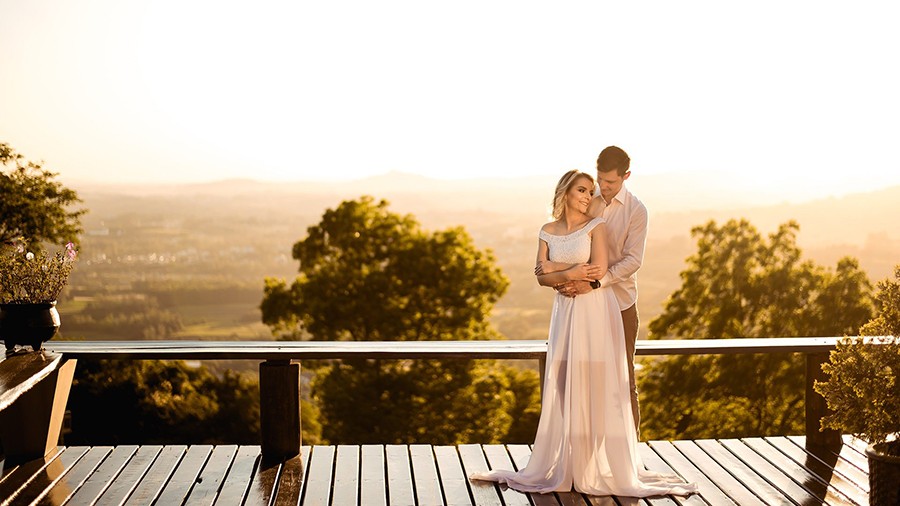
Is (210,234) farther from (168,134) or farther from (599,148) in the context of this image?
(599,148)

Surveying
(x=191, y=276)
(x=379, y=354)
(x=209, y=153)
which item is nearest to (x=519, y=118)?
(x=209, y=153)

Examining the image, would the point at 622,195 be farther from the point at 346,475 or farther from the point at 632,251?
the point at 346,475

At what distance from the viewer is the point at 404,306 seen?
2609 centimetres

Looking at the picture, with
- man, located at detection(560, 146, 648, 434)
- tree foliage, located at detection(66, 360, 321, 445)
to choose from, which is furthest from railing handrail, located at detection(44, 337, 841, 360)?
tree foliage, located at detection(66, 360, 321, 445)

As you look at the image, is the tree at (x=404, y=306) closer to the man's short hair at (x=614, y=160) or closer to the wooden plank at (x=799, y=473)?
the wooden plank at (x=799, y=473)

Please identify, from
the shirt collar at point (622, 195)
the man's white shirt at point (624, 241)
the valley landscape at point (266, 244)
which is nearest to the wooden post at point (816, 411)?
the man's white shirt at point (624, 241)

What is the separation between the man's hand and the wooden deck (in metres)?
0.92

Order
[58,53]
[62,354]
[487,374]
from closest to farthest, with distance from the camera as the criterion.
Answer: [62,354] < [487,374] < [58,53]

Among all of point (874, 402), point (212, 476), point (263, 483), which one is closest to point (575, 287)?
point (874, 402)

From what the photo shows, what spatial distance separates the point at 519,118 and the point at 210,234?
1283 cm

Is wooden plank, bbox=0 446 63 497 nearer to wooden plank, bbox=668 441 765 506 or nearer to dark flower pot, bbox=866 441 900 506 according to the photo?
wooden plank, bbox=668 441 765 506

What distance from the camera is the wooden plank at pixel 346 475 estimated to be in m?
4.26

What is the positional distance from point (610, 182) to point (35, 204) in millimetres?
26430

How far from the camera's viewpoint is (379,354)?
194 inches
